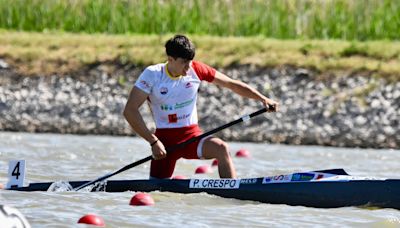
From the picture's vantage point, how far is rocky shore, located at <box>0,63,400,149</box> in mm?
19875

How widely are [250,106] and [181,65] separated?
8.97 meters

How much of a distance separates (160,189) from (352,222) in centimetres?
201

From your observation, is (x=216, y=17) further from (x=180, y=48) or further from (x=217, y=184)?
(x=180, y=48)

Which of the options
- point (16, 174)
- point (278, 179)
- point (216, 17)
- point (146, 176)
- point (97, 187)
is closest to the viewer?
point (278, 179)

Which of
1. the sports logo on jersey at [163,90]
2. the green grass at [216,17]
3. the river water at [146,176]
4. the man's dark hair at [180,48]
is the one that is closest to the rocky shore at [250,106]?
the river water at [146,176]

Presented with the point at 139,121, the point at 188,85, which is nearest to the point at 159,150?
the point at 139,121

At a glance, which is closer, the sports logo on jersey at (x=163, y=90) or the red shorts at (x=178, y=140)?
the sports logo on jersey at (x=163, y=90)

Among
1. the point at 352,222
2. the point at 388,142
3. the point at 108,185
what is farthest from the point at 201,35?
the point at 352,222

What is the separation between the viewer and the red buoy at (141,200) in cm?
1154

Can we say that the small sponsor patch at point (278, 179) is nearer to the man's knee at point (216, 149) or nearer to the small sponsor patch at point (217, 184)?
the small sponsor patch at point (217, 184)

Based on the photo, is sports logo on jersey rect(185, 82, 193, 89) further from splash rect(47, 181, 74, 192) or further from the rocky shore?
the rocky shore

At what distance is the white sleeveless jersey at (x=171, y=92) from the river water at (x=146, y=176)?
69 cm

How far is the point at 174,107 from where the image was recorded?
12.0 m

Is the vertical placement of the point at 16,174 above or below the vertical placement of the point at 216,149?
below
